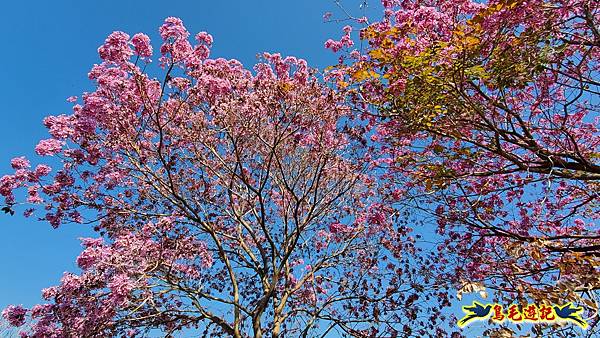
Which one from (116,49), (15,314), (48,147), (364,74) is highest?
(116,49)

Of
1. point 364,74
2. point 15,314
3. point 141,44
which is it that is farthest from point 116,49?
point 15,314

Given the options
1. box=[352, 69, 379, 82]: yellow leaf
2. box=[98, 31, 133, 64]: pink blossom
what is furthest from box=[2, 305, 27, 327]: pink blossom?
box=[352, 69, 379, 82]: yellow leaf

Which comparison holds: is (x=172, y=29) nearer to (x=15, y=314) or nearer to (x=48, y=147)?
(x=48, y=147)

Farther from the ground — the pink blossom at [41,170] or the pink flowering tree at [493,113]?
the pink blossom at [41,170]

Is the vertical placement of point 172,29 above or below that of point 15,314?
above

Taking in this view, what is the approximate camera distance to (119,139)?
7.35 m

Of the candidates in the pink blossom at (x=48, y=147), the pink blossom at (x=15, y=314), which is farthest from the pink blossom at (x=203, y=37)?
the pink blossom at (x=15, y=314)

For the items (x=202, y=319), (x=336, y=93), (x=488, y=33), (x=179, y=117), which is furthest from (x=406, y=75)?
(x=202, y=319)

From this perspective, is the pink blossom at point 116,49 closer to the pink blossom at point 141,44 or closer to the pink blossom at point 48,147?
the pink blossom at point 141,44

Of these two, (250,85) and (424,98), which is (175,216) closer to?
(250,85)

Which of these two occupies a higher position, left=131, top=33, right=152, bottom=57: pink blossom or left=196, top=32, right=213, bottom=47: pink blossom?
left=196, top=32, right=213, bottom=47: pink blossom

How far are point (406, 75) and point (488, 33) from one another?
1.06 metres

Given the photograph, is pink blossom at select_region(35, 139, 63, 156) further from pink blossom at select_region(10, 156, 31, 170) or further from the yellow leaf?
the yellow leaf

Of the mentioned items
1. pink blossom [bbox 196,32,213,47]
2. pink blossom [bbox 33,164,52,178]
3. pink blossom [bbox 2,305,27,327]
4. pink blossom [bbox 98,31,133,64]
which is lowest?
pink blossom [bbox 2,305,27,327]
